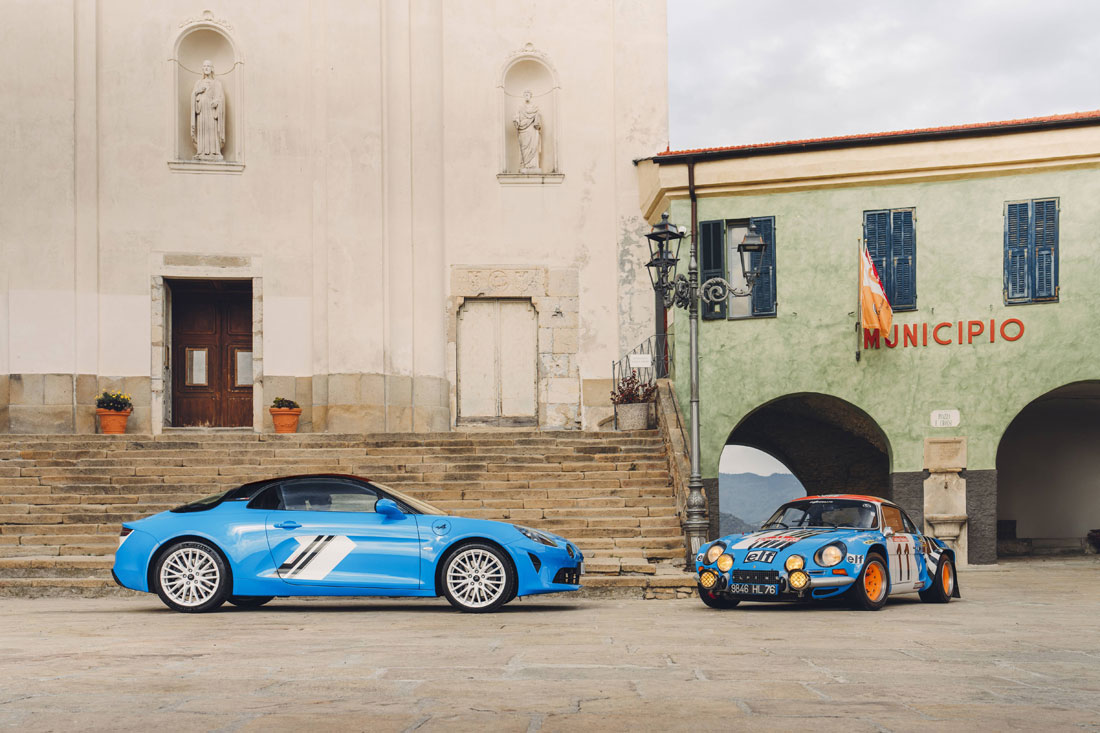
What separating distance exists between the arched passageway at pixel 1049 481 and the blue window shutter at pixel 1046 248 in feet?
18.3

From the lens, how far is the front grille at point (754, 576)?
12.4 metres

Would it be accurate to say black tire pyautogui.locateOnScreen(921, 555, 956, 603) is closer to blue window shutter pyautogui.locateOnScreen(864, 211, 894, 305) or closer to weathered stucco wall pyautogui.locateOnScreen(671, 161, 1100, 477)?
weathered stucco wall pyautogui.locateOnScreen(671, 161, 1100, 477)

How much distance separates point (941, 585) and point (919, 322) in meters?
9.56

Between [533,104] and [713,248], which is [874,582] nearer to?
[713,248]

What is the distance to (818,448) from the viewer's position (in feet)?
96.5

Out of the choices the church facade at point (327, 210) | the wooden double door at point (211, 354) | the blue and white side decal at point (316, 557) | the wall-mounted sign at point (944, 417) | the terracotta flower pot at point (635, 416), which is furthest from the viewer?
the wooden double door at point (211, 354)

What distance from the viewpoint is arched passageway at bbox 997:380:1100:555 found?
27.3 metres

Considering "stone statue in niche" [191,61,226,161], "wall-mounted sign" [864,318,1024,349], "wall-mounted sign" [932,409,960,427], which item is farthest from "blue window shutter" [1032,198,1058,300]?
"stone statue in niche" [191,61,226,161]

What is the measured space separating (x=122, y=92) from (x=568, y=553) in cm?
1774

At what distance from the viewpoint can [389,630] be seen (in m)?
10.2

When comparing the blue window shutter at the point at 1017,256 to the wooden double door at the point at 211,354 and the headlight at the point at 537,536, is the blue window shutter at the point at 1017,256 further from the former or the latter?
the wooden double door at the point at 211,354

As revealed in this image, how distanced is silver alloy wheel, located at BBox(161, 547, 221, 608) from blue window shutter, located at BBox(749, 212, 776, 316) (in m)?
13.5

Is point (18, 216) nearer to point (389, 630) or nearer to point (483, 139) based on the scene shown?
point (483, 139)

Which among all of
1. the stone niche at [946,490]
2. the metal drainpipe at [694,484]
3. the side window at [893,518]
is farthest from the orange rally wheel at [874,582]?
the stone niche at [946,490]
